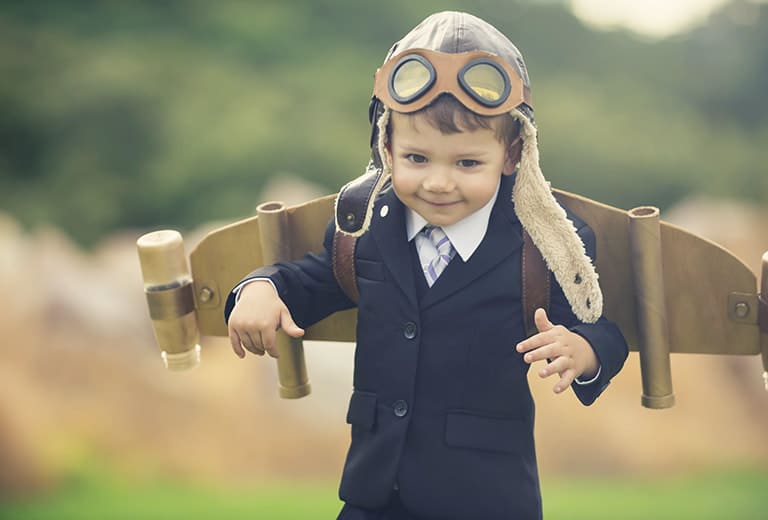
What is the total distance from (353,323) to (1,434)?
213 cm

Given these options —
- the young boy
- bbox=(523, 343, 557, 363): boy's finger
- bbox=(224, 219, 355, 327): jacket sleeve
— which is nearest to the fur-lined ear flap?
the young boy

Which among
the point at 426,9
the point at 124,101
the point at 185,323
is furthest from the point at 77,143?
the point at 185,323

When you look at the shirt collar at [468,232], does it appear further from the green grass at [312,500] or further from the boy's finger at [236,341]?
the green grass at [312,500]

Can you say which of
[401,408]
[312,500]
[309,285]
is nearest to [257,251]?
[309,285]

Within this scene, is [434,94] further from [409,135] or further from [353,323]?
[353,323]

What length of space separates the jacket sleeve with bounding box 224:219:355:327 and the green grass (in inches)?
59.3

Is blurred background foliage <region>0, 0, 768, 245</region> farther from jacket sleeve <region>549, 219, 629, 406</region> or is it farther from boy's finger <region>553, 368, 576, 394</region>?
boy's finger <region>553, 368, 576, 394</region>

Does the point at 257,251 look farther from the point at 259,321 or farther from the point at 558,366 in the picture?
the point at 558,366

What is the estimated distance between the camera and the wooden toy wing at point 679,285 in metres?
1.46

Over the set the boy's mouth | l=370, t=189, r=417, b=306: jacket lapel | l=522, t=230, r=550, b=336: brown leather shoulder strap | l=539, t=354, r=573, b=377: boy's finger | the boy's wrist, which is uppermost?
the boy's mouth

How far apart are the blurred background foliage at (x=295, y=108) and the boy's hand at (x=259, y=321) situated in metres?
2.29

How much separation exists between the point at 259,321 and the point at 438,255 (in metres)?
0.27

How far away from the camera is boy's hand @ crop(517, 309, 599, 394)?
1.28m

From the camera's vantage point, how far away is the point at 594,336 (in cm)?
135
